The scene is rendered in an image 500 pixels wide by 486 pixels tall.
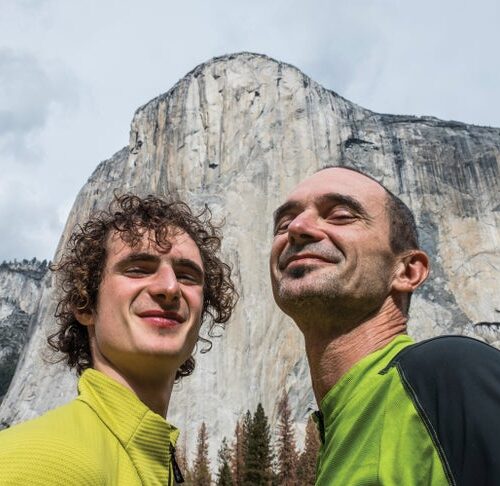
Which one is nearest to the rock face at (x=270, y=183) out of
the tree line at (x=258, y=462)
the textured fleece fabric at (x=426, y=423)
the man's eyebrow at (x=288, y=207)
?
the tree line at (x=258, y=462)

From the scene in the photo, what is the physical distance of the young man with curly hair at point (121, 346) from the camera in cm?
219

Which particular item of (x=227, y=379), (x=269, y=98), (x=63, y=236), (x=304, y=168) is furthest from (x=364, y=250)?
(x=63, y=236)

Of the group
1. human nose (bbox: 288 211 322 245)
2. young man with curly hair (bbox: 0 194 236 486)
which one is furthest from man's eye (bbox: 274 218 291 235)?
young man with curly hair (bbox: 0 194 236 486)

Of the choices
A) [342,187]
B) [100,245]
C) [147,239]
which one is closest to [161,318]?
[147,239]

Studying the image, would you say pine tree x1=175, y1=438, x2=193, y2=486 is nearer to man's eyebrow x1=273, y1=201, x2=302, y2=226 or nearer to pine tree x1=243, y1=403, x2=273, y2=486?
pine tree x1=243, y1=403, x2=273, y2=486

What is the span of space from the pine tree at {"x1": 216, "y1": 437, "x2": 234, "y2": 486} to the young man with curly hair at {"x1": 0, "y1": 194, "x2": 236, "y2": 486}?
33238 millimetres

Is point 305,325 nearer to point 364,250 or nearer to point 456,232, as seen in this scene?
point 364,250

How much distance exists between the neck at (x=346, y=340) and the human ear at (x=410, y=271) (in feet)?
0.38

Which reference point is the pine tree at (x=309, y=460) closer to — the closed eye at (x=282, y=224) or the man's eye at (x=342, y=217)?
the closed eye at (x=282, y=224)

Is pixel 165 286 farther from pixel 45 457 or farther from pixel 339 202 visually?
pixel 45 457

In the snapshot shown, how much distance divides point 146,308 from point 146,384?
0.39 metres

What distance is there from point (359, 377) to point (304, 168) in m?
55.7

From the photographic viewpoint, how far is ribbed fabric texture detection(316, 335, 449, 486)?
6.19 ft

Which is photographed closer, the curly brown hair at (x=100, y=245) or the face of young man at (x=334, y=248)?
the face of young man at (x=334, y=248)
